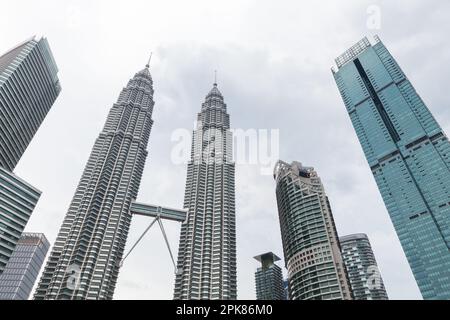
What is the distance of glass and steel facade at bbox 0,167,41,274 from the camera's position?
11100 cm

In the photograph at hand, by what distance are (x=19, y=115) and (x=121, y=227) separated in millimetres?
71028

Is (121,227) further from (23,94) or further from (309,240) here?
(309,240)

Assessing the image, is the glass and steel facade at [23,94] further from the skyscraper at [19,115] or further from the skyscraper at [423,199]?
the skyscraper at [423,199]

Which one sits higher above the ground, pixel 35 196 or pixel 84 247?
pixel 35 196

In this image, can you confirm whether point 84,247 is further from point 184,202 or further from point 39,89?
point 39,89

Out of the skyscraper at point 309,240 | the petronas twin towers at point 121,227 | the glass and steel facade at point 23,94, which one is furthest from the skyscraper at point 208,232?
the glass and steel facade at point 23,94

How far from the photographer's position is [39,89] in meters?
164

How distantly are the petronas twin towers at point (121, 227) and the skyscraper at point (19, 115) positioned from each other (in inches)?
1079

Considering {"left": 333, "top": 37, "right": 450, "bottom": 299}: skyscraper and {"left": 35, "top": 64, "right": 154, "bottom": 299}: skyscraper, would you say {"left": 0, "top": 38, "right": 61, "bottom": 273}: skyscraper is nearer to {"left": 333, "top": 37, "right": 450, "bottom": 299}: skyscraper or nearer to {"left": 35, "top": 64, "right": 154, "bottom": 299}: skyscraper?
{"left": 35, "top": 64, "right": 154, "bottom": 299}: skyscraper

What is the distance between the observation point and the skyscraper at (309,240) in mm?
117188

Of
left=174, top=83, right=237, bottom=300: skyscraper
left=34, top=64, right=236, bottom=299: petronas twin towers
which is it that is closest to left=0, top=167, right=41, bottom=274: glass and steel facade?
left=34, top=64, right=236, bottom=299: petronas twin towers

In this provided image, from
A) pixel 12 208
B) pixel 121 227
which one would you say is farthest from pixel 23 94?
pixel 121 227
